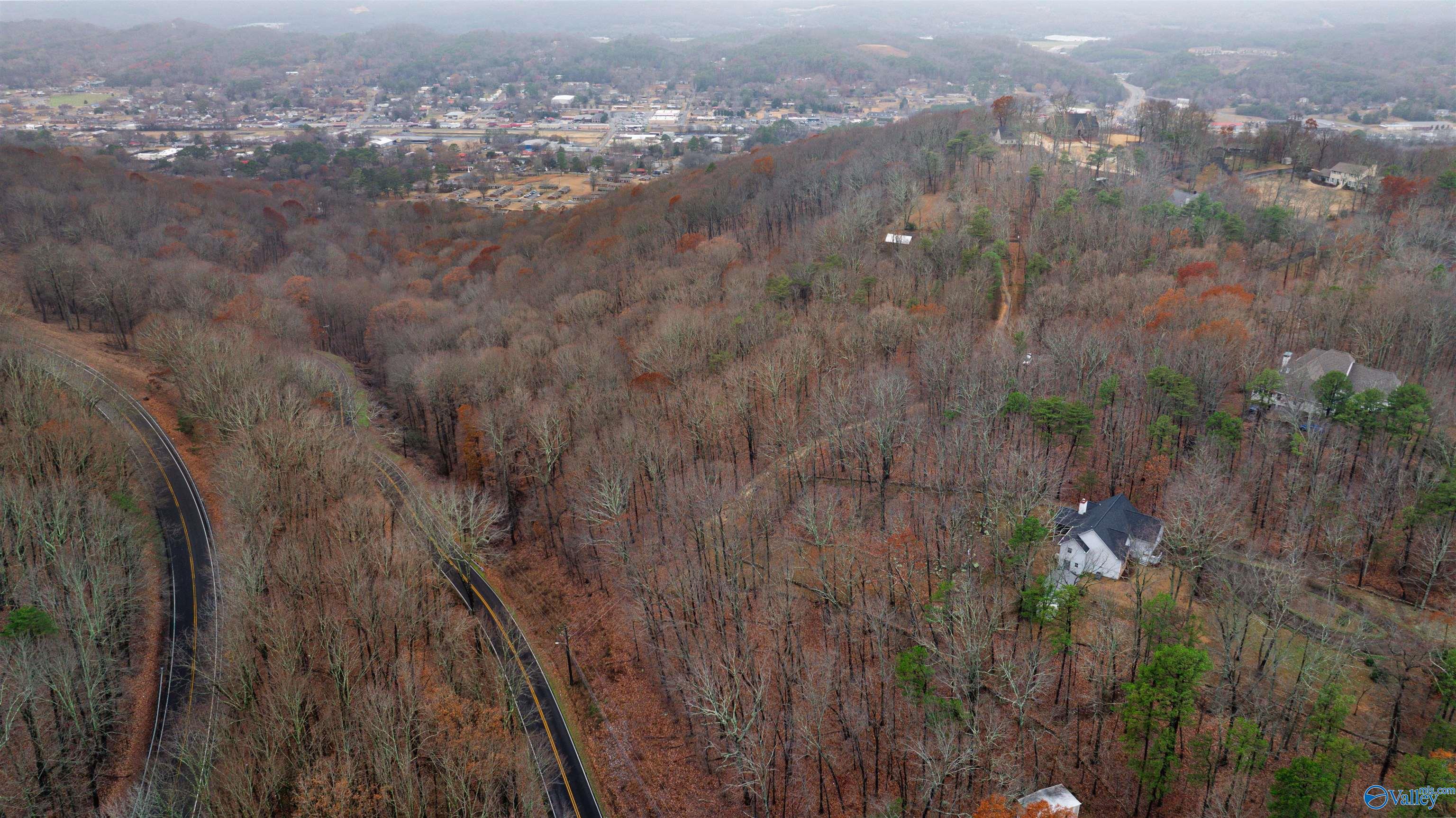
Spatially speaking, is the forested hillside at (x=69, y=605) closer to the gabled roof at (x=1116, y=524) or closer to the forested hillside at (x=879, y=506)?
the forested hillside at (x=879, y=506)

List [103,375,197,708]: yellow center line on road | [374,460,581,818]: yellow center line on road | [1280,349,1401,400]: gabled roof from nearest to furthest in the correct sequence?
[374,460,581,818]: yellow center line on road → [103,375,197,708]: yellow center line on road → [1280,349,1401,400]: gabled roof

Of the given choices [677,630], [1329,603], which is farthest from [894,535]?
[1329,603]

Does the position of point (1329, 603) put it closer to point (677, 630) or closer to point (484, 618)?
point (677, 630)

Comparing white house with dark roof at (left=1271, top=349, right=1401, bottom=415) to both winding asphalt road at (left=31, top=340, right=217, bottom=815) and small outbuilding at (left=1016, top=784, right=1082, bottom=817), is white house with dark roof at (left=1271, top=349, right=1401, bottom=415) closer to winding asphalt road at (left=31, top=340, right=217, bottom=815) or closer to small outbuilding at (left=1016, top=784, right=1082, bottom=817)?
small outbuilding at (left=1016, top=784, right=1082, bottom=817)

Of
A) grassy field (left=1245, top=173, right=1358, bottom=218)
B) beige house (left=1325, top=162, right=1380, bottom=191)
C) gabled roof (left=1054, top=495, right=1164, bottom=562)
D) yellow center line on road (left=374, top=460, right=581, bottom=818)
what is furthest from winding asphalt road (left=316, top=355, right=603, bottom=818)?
beige house (left=1325, top=162, right=1380, bottom=191)

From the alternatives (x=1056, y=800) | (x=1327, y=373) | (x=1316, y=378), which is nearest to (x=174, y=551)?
(x=1056, y=800)

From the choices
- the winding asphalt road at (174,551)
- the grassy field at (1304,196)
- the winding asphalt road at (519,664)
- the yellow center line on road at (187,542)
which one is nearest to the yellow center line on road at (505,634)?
the winding asphalt road at (519,664)

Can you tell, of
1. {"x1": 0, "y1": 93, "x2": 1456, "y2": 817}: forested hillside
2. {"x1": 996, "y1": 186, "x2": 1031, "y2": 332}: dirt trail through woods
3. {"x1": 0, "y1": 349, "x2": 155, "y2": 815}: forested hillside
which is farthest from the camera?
{"x1": 996, "y1": 186, "x2": 1031, "y2": 332}: dirt trail through woods
